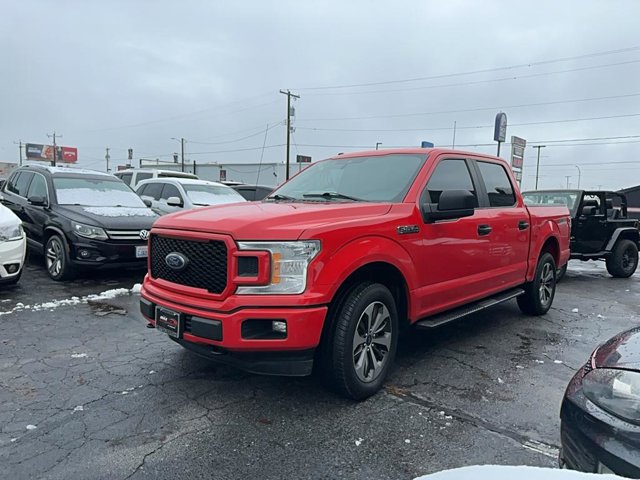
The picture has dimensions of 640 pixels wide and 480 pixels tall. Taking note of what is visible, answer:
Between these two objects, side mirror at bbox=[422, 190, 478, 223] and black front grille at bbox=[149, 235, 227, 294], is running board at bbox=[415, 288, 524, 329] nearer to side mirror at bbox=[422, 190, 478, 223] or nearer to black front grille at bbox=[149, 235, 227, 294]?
side mirror at bbox=[422, 190, 478, 223]

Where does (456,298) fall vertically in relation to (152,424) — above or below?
above

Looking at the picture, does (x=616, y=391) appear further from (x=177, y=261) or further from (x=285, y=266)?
(x=177, y=261)

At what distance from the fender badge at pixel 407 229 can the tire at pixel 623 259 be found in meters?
7.68

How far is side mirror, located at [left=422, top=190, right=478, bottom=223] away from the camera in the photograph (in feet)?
12.3

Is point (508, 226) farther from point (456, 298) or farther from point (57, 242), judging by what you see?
point (57, 242)

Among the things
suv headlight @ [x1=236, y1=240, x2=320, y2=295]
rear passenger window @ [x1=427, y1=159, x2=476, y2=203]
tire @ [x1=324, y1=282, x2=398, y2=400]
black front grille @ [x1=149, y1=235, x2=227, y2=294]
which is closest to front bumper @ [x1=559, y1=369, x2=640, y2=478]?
tire @ [x1=324, y1=282, x2=398, y2=400]

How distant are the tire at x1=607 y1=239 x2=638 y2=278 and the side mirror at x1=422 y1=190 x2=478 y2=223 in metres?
7.34

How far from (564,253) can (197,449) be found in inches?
227

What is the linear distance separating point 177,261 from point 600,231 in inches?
352

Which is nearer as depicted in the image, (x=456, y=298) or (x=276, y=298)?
(x=276, y=298)

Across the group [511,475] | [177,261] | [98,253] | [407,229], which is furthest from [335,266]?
[98,253]

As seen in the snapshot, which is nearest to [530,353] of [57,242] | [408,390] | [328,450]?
[408,390]

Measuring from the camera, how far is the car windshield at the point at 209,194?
9852 mm

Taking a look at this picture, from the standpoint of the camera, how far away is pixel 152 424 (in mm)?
3020
